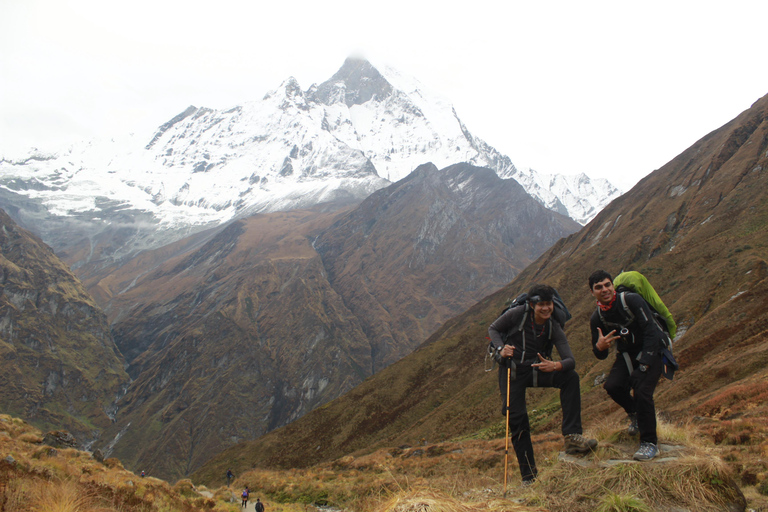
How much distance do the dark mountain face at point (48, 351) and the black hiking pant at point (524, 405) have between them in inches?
7209

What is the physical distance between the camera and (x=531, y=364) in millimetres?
6648

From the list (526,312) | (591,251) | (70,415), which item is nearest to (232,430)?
(70,415)

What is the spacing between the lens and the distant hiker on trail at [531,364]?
21.2 ft

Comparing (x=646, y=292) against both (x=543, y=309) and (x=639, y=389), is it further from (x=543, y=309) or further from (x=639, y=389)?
(x=543, y=309)

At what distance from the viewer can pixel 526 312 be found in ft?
22.7

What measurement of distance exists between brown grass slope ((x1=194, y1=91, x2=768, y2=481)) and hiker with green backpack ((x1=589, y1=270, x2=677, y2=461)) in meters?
8.69

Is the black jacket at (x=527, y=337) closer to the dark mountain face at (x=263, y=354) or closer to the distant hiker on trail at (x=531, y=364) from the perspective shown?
the distant hiker on trail at (x=531, y=364)

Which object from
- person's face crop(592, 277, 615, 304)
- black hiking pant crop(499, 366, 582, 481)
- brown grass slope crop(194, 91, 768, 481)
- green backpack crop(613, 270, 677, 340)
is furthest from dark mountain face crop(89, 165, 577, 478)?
green backpack crop(613, 270, 677, 340)

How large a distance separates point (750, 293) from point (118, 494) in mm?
36770

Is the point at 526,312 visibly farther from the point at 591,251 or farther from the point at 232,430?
the point at 232,430

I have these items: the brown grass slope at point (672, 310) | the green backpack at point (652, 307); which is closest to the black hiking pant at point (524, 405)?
the green backpack at point (652, 307)

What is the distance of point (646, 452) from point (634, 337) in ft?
5.81

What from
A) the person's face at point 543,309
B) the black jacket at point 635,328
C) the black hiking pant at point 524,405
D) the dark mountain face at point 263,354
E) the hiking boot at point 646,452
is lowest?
the dark mountain face at point 263,354

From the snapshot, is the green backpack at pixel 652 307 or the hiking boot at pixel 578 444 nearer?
the hiking boot at pixel 578 444
